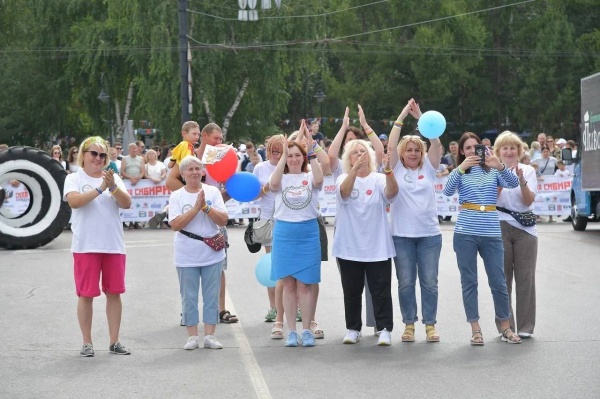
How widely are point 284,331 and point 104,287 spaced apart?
6.10ft

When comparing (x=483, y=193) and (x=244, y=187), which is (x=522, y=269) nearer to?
(x=483, y=193)

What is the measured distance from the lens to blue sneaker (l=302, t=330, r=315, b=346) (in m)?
9.86

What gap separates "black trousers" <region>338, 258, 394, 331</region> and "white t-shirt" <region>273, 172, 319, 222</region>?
0.51 meters

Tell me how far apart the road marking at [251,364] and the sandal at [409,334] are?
1301 millimetres

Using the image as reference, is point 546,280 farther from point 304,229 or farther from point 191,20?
point 191,20

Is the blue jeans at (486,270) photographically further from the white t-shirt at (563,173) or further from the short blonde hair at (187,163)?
the white t-shirt at (563,173)

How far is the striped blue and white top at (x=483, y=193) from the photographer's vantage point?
9859 millimetres

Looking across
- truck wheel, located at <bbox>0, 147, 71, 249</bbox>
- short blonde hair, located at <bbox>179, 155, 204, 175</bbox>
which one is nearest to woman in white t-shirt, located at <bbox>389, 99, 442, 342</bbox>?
short blonde hair, located at <bbox>179, 155, 204, 175</bbox>

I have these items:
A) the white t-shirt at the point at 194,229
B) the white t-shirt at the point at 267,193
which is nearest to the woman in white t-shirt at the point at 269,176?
the white t-shirt at the point at 267,193

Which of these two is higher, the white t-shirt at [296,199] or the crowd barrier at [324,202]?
the white t-shirt at [296,199]

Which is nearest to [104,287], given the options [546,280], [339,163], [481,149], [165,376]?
[165,376]

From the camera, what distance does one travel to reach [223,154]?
10.6 meters

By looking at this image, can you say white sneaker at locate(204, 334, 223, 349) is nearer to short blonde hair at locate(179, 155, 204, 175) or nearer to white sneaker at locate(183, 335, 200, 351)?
white sneaker at locate(183, 335, 200, 351)

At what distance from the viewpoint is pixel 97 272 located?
31.6 ft
